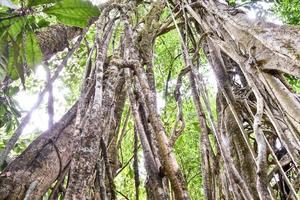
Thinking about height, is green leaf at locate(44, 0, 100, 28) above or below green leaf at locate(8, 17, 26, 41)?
above

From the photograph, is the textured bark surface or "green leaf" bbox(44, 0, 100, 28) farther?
the textured bark surface

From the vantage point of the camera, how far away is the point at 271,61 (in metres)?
1.08

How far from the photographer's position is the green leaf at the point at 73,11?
0.70 meters

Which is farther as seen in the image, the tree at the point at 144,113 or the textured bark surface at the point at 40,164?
the textured bark surface at the point at 40,164

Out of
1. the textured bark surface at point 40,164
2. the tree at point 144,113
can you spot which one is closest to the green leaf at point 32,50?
the tree at point 144,113

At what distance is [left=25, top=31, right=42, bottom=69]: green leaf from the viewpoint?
751mm

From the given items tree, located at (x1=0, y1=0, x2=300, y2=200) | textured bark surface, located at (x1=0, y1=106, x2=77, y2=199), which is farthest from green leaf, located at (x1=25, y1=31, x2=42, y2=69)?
textured bark surface, located at (x1=0, y1=106, x2=77, y2=199)

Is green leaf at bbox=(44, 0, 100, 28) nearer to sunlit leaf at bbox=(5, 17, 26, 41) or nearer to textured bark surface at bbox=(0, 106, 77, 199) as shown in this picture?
sunlit leaf at bbox=(5, 17, 26, 41)

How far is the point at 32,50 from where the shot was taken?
768 millimetres

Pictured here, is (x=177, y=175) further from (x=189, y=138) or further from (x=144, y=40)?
(x=189, y=138)

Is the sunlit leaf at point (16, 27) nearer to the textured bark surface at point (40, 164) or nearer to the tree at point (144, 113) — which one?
the tree at point (144, 113)

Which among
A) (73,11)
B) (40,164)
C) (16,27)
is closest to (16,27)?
(16,27)

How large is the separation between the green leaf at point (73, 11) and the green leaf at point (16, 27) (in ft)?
0.16

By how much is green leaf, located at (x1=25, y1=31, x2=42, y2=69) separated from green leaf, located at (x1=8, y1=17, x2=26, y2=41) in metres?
0.06
